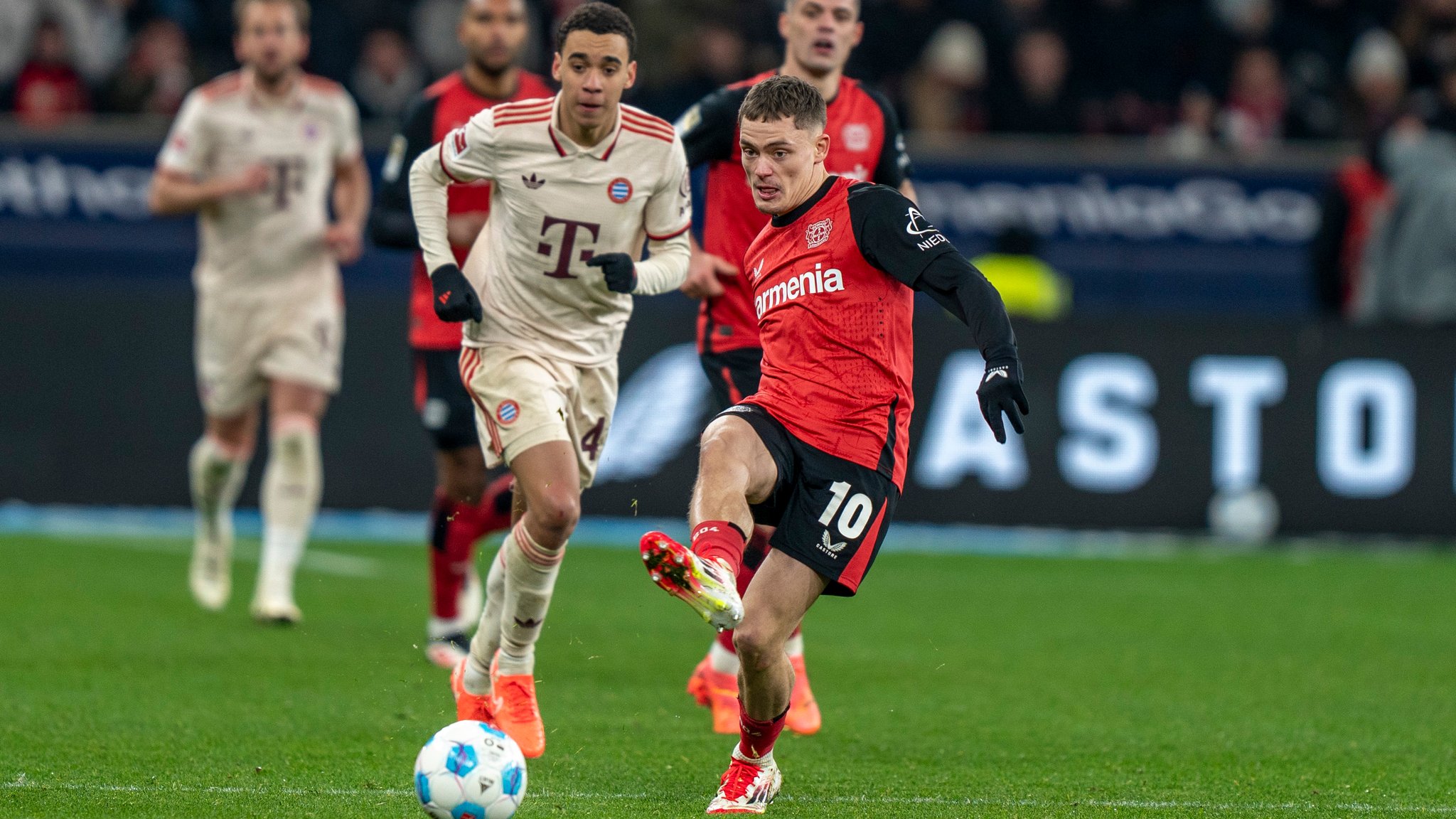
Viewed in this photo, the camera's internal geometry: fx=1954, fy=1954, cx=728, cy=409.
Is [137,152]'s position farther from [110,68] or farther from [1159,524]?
[1159,524]

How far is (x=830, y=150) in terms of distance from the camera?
22.3ft

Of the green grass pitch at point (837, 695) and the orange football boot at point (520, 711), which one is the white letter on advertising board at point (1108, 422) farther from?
the orange football boot at point (520, 711)

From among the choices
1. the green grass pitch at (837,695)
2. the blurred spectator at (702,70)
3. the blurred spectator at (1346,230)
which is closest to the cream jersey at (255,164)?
the green grass pitch at (837,695)

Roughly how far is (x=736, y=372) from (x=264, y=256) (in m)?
3.23

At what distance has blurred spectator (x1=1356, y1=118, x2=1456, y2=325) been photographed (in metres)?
13.2

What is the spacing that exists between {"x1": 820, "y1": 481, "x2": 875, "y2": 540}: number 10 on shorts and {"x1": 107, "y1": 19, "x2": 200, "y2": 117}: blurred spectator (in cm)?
1106

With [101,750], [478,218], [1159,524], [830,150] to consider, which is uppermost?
[830,150]

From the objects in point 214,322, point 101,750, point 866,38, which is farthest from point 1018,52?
point 101,750

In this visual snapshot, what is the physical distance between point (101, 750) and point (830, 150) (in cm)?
310

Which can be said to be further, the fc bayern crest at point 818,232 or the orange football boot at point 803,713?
the orange football boot at point 803,713

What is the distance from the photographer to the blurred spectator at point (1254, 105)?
1614 centimetres

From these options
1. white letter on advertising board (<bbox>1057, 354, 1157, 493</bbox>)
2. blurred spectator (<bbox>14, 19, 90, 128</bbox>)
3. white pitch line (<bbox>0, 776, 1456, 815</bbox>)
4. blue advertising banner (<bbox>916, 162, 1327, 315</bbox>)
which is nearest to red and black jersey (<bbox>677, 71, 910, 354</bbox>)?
white pitch line (<bbox>0, 776, 1456, 815</bbox>)

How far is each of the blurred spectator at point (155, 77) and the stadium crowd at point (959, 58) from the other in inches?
0.5

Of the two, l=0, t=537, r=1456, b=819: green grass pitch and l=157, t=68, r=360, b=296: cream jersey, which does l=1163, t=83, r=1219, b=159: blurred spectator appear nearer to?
l=0, t=537, r=1456, b=819: green grass pitch
